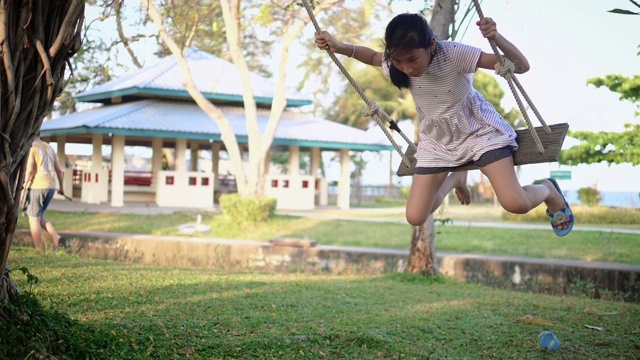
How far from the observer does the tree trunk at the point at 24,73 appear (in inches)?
139

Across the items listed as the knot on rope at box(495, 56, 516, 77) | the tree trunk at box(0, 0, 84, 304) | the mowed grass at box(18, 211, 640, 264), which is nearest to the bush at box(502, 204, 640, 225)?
the mowed grass at box(18, 211, 640, 264)

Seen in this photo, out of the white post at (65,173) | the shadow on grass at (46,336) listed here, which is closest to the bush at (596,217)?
the white post at (65,173)

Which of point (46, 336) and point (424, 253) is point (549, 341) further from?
point (424, 253)

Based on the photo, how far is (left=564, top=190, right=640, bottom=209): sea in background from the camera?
32219 mm

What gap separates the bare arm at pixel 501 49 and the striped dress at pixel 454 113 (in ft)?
0.30

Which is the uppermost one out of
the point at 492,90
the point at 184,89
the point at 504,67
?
the point at 492,90

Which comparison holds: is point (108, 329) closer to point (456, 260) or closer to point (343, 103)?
point (456, 260)

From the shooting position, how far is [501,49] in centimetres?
451

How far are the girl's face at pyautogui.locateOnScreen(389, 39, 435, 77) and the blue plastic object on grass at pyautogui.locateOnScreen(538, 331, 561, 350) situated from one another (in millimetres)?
1937

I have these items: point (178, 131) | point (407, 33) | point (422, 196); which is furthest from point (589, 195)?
point (407, 33)

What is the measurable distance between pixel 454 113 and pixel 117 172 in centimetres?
2011

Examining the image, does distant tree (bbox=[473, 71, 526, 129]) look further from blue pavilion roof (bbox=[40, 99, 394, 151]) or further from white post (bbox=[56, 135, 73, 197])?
white post (bbox=[56, 135, 73, 197])

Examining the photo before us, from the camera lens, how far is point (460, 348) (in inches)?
197

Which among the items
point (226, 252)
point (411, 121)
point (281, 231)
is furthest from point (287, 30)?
point (411, 121)
